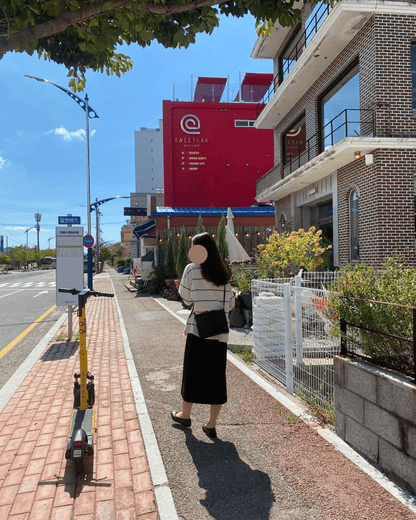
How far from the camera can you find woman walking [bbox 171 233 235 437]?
3588 mm

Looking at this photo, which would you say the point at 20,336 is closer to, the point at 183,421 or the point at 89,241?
the point at 183,421

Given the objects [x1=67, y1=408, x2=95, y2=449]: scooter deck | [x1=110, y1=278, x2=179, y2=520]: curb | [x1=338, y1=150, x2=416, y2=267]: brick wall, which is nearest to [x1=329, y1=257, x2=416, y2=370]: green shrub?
[x1=110, y1=278, x2=179, y2=520]: curb

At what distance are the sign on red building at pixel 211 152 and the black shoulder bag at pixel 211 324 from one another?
2412 cm

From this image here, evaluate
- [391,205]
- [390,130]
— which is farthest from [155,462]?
[390,130]

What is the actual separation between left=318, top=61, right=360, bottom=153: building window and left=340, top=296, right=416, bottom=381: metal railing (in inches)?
353

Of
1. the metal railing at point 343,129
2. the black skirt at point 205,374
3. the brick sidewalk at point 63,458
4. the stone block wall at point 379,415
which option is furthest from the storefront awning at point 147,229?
the stone block wall at point 379,415

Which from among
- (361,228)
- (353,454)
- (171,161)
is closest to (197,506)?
(353,454)

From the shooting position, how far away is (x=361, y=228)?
426 inches

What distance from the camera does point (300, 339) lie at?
5.00 meters

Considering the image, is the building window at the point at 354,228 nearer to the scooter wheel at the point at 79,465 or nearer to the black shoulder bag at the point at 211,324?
the black shoulder bag at the point at 211,324

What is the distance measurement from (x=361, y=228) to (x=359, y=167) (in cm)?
183

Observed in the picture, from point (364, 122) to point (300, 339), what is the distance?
822 centimetres

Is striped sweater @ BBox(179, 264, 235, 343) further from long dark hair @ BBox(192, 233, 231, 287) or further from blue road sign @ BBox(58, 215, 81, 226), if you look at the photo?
blue road sign @ BBox(58, 215, 81, 226)

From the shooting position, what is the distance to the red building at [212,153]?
89.3 feet
